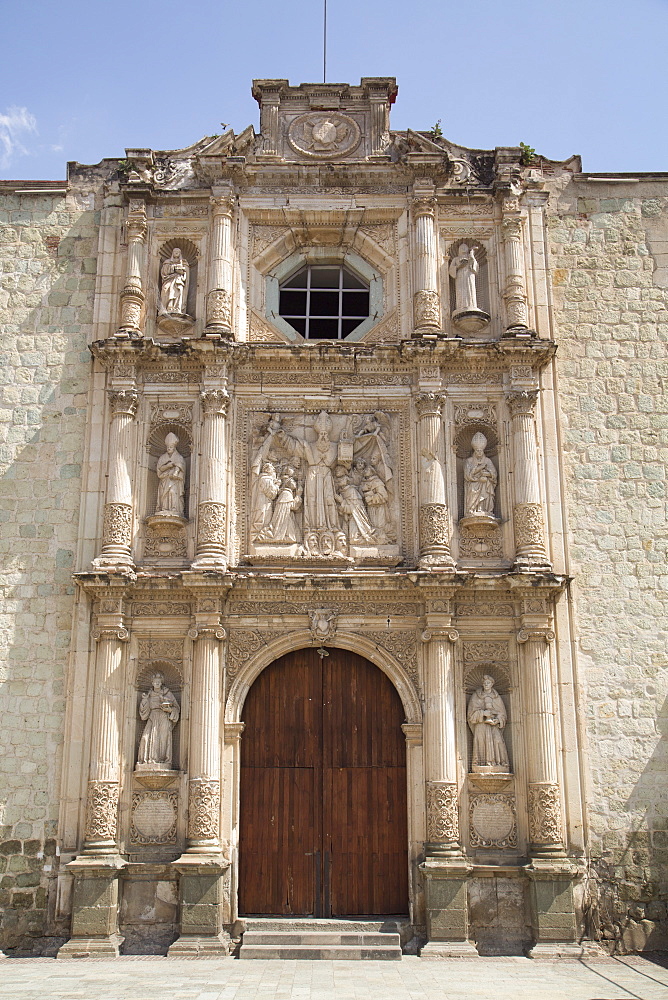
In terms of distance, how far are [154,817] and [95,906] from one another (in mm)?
1127

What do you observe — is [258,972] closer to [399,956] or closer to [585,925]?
[399,956]

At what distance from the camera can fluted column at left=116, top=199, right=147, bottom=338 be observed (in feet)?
42.6

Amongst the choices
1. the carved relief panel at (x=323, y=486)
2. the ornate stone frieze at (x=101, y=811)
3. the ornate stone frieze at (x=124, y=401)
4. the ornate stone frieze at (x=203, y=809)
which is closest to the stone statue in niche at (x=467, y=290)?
the carved relief panel at (x=323, y=486)

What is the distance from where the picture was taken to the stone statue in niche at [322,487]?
12.4 metres

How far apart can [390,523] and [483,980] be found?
5.31m

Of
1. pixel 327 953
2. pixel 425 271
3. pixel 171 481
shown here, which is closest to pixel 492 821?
pixel 327 953

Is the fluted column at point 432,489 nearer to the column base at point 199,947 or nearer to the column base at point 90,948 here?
the column base at point 199,947

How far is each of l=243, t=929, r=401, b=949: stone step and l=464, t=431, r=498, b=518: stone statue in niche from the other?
5.01m

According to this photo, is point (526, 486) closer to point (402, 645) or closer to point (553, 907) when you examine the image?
point (402, 645)

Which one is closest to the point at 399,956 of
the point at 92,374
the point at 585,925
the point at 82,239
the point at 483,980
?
the point at 483,980

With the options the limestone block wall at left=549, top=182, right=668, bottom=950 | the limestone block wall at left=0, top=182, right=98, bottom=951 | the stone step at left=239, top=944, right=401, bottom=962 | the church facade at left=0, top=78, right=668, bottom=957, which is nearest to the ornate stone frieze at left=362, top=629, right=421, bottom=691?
the church facade at left=0, top=78, right=668, bottom=957

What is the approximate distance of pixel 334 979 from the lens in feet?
31.7

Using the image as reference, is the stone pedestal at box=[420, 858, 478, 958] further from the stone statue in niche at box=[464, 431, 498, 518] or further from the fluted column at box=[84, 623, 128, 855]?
the stone statue in niche at box=[464, 431, 498, 518]

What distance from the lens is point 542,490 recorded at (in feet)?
40.9
